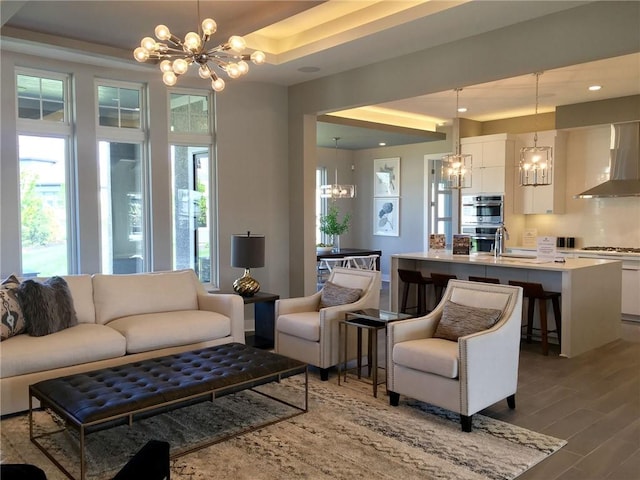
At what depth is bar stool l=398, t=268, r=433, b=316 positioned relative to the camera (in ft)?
21.6

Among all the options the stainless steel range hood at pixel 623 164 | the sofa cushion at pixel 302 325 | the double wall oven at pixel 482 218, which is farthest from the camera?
the double wall oven at pixel 482 218

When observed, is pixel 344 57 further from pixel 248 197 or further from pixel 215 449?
pixel 215 449

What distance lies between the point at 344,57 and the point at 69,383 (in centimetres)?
387

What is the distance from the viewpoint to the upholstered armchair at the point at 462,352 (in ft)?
11.4

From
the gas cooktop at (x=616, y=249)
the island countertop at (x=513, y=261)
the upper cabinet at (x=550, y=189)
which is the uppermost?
the upper cabinet at (x=550, y=189)

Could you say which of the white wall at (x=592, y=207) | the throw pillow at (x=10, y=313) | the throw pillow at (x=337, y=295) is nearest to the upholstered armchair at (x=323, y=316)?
the throw pillow at (x=337, y=295)

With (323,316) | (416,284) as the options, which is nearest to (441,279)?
(416,284)

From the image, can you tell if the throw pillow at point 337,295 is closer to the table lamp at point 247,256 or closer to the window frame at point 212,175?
the table lamp at point 247,256

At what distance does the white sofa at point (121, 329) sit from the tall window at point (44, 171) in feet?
3.06

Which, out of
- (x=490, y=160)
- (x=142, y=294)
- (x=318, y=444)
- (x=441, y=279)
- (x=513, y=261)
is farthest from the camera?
(x=490, y=160)

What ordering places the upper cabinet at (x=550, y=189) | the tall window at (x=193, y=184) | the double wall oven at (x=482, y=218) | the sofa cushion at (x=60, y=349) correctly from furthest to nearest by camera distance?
the double wall oven at (x=482, y=218), the upper cabinet at (x=550, y=189), the tall window at (x=193, y=184), the sofa cushion at (x=60, y=349)

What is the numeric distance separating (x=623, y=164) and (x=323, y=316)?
17.9 feet

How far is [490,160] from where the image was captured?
8.62 meters

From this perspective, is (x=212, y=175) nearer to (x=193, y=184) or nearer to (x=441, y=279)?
(x=193, y=184)
